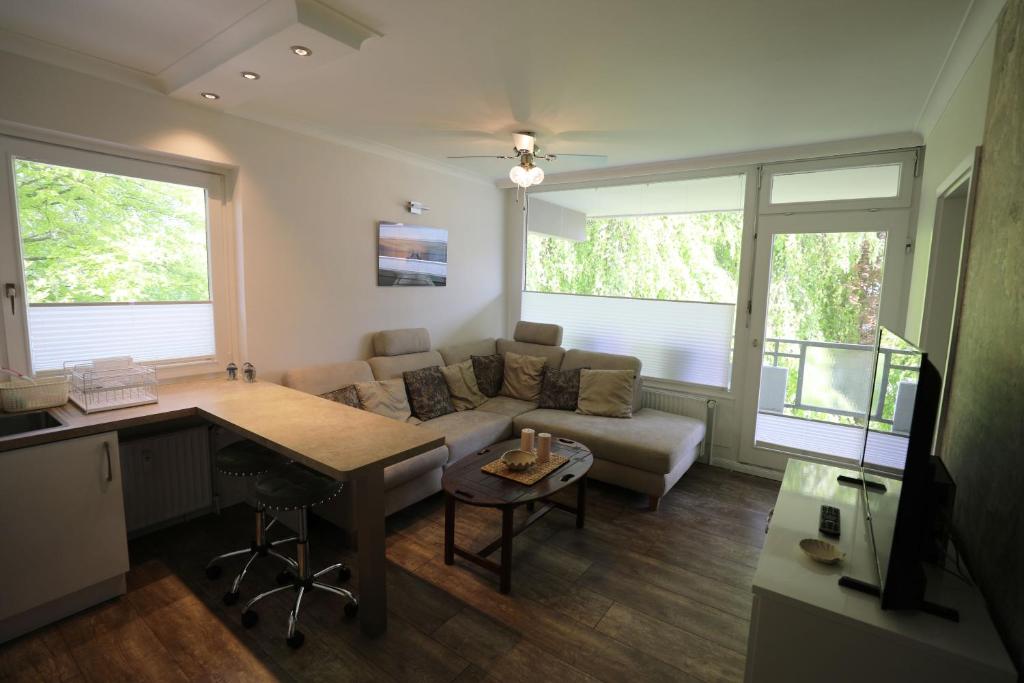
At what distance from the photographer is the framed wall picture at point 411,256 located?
3.90 metres

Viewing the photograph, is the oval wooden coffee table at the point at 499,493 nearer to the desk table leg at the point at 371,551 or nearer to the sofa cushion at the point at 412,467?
the sofa cushion at the point at 412,467

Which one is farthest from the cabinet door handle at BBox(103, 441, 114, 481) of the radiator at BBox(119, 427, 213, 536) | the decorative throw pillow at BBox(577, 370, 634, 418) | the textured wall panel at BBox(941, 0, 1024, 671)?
the textured wall panel at BBox(941, 0, 1024, 671)

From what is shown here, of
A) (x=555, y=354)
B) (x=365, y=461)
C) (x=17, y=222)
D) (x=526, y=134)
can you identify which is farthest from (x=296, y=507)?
(x=555, y=354)

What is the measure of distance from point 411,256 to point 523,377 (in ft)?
4.89

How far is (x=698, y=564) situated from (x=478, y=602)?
125 cm

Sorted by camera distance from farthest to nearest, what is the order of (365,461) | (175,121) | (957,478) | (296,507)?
(175,121) → (296,507) → (365,461) → (957,478)

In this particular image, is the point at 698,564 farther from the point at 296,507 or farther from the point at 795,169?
the point at 795,169

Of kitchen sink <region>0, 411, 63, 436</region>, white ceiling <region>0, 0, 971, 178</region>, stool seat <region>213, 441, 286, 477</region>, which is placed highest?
white ceiling <region>0, 0, 971, 178</region>

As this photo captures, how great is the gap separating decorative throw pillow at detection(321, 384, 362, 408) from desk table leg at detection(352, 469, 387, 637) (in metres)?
1.43

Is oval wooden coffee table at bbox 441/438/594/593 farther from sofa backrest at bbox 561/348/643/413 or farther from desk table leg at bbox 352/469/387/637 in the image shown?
sofa backrest at bbox 561/348/643/413

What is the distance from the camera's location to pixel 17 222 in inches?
90.7

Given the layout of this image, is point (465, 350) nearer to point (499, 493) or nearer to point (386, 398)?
point (386, 398)

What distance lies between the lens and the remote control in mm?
1594

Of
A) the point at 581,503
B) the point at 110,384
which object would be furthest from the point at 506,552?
the point at 110,384
